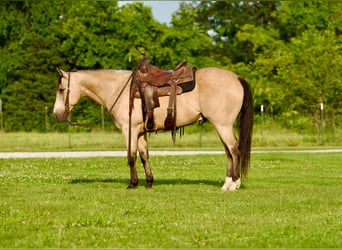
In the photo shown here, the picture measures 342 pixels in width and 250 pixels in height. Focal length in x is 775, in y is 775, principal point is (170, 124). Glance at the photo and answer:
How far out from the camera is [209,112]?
15172mm

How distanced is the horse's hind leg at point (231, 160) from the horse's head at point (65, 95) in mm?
3234

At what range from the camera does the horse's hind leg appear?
1496cm

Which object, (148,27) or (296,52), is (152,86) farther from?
(148,27)

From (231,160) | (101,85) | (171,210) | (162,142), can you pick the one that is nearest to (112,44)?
(162,142)

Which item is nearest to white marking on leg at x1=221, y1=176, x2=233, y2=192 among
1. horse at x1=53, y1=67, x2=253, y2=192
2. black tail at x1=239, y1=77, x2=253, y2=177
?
horse at x1=53, y1=67, x2=253, y2=192

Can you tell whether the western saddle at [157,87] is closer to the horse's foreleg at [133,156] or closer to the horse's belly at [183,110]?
the horse's belly at [183,110]

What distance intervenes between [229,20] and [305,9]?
13.5m

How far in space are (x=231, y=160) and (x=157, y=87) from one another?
2.06 m

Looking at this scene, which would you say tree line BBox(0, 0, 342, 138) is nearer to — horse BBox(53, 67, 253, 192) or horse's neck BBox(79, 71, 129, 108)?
horse's neck BBox(79, 71, 129, 108)

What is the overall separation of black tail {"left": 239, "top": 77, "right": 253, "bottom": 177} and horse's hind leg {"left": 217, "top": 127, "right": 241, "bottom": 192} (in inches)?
5.1

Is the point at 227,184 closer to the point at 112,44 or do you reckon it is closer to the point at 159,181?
the point at 159,181

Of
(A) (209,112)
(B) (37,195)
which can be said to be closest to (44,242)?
(B) (37,195)

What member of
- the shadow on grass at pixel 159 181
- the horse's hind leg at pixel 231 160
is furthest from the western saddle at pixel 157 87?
the shadow on grass at pixel 159 181

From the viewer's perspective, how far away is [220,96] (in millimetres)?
15117
